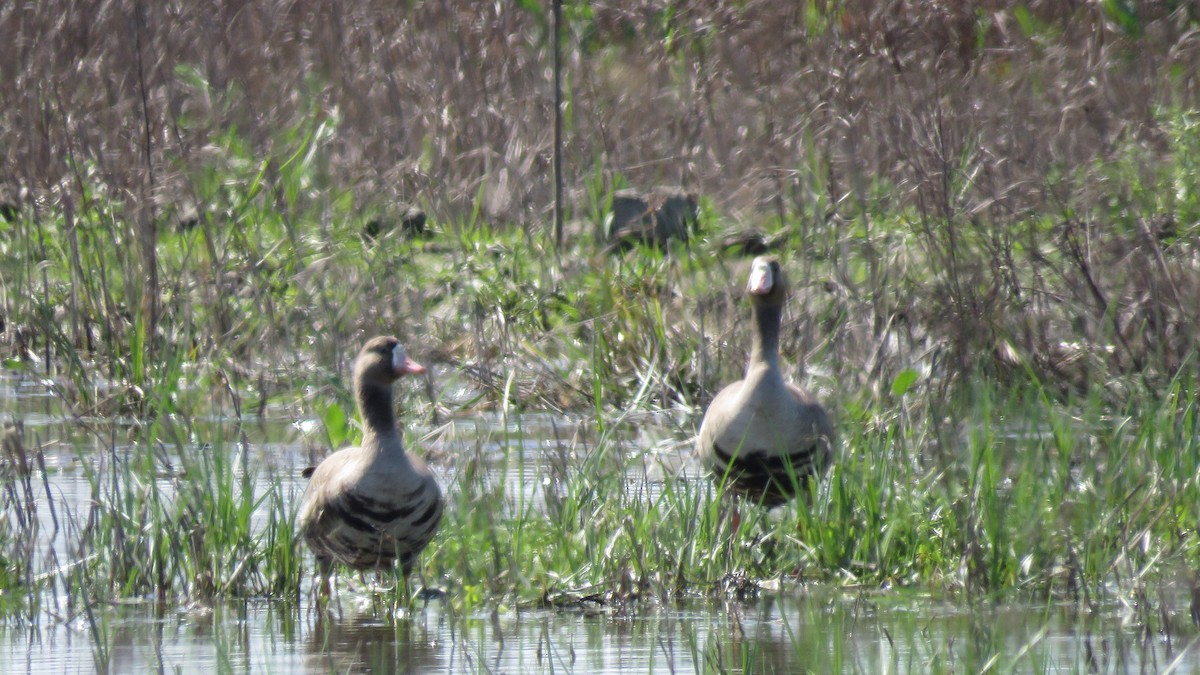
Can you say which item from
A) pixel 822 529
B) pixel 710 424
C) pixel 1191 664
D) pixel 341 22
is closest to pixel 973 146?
pixel 710 424

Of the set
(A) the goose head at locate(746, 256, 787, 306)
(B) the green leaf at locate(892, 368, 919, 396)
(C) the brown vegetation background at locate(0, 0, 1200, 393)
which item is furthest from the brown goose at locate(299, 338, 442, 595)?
(C) the brown vegetation background at locate(0, 0, 1200, 393)

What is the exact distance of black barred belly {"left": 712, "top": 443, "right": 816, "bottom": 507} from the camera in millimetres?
6348

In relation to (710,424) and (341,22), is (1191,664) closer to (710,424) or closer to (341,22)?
(710,424)

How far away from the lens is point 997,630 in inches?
174

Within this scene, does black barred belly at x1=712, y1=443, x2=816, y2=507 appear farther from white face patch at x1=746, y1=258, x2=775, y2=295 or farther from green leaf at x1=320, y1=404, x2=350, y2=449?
green leaf at x1=320, y1=404, x2=350, y2=449

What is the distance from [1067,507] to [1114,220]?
291cm

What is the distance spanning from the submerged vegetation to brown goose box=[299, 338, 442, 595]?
0.42 feet

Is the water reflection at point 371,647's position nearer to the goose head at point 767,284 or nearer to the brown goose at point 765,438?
the brown goose at point 765,438

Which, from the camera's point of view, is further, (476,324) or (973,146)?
(973,146)

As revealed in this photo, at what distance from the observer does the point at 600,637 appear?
16.9 feet

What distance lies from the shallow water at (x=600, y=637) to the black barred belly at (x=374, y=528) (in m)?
0.15

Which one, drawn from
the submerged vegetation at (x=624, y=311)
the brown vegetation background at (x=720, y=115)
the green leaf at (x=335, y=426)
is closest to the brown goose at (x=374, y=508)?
the submerged vegetation at (x=624, y=311)

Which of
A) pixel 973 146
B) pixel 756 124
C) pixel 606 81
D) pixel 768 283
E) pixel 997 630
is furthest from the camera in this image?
pixel 606 81

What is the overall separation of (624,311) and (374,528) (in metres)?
3.00
